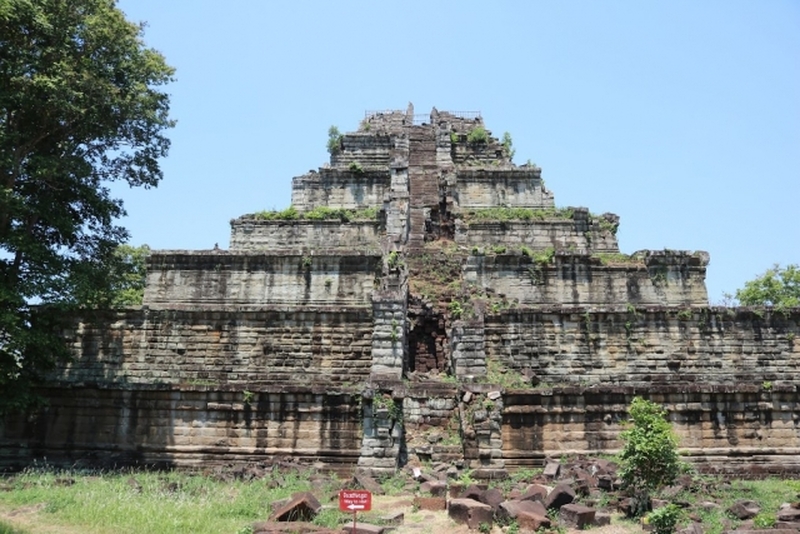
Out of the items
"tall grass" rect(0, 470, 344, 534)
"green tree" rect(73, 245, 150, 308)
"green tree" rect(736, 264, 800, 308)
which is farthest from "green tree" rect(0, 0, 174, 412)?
"green tree" rect(736, 264, 800, 308)

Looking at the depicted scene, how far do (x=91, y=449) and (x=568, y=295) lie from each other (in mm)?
14290

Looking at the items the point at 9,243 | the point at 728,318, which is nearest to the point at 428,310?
the point at 728,318

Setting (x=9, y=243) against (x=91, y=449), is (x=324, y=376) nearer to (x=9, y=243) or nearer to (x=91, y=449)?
(x=91, y=449)

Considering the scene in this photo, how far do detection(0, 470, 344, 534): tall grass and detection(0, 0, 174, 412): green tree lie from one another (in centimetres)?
288

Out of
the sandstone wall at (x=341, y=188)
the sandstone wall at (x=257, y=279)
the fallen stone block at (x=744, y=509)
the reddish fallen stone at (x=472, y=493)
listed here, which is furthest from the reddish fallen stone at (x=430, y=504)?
the sandstone wall at (x=341, y=188)

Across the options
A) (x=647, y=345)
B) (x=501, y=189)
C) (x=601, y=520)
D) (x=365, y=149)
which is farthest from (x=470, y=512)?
(x=365, y=149)

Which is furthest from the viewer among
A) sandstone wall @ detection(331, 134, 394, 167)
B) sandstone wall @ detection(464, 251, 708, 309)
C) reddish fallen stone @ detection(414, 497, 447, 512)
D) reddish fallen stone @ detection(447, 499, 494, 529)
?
sandstone wall @ detection(331, 134, 394, 167)

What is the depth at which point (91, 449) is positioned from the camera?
14430 mm

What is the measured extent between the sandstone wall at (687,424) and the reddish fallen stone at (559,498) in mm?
3675

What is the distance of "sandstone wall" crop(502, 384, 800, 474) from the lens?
13.7 metres

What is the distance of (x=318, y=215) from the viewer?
23.6 meters

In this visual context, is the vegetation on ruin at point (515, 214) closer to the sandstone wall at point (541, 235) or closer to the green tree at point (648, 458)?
the sandstone wall at point (541, 235)

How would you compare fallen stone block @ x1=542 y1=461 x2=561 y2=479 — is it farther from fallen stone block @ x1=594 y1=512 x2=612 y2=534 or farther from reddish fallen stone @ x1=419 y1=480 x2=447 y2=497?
fallen stone block @ x1=594 y1=512 x2=612 y2=534

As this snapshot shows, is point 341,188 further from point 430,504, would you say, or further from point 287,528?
point 287,528
